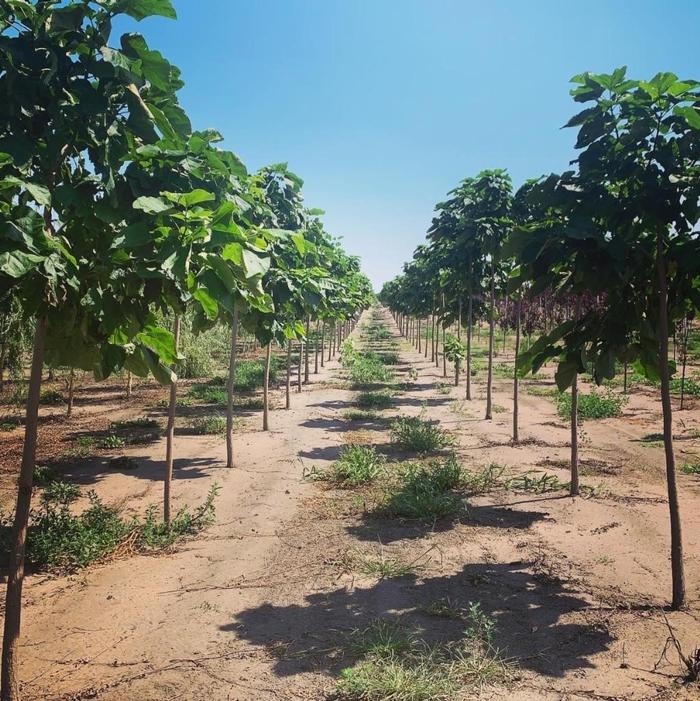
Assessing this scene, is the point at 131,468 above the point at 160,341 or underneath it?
underneath

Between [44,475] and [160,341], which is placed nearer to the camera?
[160,341]

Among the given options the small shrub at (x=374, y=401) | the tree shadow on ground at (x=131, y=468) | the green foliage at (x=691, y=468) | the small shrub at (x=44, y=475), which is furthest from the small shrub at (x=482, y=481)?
the small shrub at (x=374, y=401)

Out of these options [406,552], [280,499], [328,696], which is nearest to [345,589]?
[406,552]

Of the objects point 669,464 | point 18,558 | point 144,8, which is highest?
point 144,8

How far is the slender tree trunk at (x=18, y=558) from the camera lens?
3.21 m

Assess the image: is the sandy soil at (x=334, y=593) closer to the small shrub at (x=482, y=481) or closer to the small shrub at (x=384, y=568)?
the small shrub at (x=384, y=568)

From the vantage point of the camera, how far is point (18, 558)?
3.27 metres

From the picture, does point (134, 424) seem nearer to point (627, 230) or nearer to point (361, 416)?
point (361, 416)

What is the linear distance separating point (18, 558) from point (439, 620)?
3.19 meters

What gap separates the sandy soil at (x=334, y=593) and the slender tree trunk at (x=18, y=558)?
1.63 ft

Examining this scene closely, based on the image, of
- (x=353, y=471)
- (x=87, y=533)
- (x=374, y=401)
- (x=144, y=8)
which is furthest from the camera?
(x=374, y=401)

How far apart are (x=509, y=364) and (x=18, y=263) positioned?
27410 millimetres

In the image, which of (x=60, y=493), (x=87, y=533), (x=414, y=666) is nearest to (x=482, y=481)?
(x=414, y=666)

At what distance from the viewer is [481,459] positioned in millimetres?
10250
